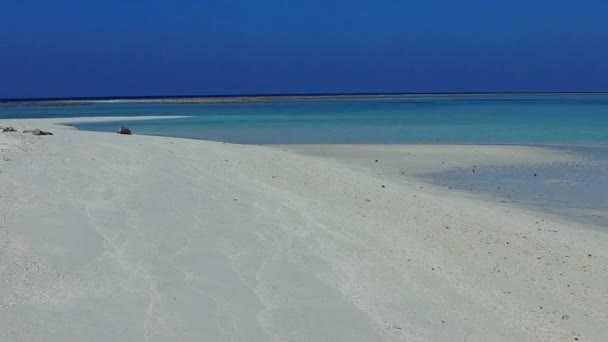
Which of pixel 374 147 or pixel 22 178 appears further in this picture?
pixel 374 147

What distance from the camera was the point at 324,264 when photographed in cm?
595

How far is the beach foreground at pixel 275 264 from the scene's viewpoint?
445 centimetres

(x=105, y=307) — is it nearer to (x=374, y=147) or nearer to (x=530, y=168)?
(x=530, y=168)

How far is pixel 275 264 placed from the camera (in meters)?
5.84

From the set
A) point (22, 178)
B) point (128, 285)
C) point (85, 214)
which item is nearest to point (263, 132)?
Result: point (22, 178)

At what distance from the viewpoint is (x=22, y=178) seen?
29.9 ft

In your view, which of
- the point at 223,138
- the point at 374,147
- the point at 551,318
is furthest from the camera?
the point at 223,138

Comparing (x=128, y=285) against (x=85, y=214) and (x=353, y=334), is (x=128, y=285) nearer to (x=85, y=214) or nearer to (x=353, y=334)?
(x=353, y=334)

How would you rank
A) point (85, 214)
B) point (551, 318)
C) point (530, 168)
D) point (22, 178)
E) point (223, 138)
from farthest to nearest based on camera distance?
point (223, 138)
point (530, 168)
point (22, 178)
point (85, 214)
point (551, 318)

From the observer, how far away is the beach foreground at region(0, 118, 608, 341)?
4445 mm

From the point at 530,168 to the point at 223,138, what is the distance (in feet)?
42.6

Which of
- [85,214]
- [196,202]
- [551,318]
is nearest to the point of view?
[551,318]

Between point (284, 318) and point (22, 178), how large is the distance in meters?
5.93

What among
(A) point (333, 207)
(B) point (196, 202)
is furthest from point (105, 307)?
(A) point (333, 207)
